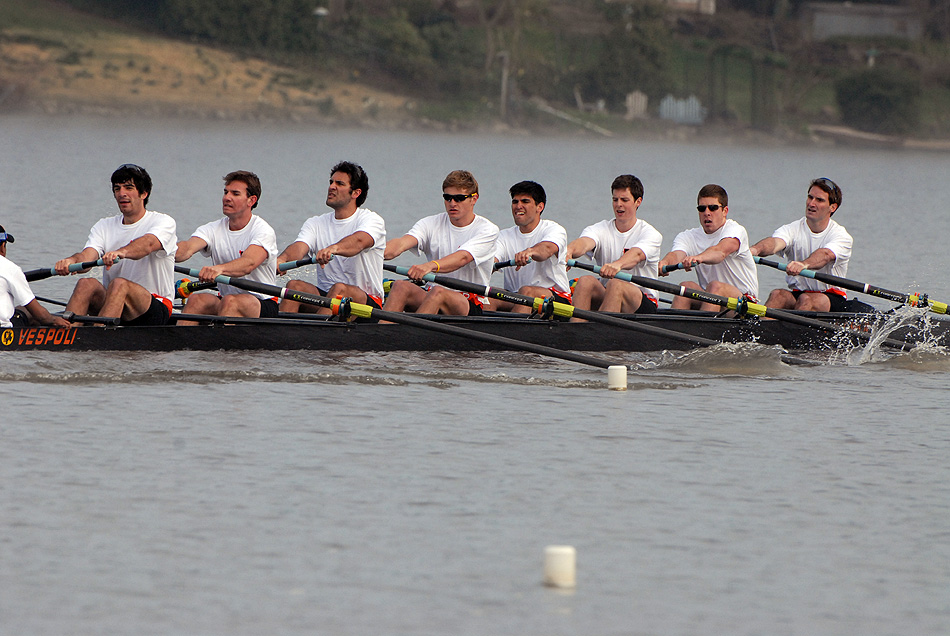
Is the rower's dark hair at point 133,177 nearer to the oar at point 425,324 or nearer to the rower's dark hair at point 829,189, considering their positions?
the oar at point 425,324

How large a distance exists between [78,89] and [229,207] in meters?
64.6

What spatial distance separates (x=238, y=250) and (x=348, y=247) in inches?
33.1

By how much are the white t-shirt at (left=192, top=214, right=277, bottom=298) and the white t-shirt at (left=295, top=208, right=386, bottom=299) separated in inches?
16.4

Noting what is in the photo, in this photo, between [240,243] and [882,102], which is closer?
[240,243]

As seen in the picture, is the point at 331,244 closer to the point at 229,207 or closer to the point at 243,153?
the point at 229,207

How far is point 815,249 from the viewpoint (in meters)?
12.4

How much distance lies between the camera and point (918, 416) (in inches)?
383

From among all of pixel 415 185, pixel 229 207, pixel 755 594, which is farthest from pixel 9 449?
pixel 415 185

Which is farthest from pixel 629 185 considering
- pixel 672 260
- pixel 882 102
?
pixel 882 102

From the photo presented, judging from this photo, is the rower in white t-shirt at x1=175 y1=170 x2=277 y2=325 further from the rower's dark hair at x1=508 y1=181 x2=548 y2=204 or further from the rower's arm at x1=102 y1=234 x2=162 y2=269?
the rower's dark hair at x1=508 y1=181 x2=548 y2=204

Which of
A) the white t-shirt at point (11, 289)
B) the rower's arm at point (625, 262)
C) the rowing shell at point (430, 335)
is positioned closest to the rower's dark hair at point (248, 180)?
the rowing shell at point (430, 335)

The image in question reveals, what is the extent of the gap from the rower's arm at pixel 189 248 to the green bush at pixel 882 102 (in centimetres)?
7711

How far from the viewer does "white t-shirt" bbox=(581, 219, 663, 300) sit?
1180 cm

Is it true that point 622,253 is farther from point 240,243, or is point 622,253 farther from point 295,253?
point 240,243
